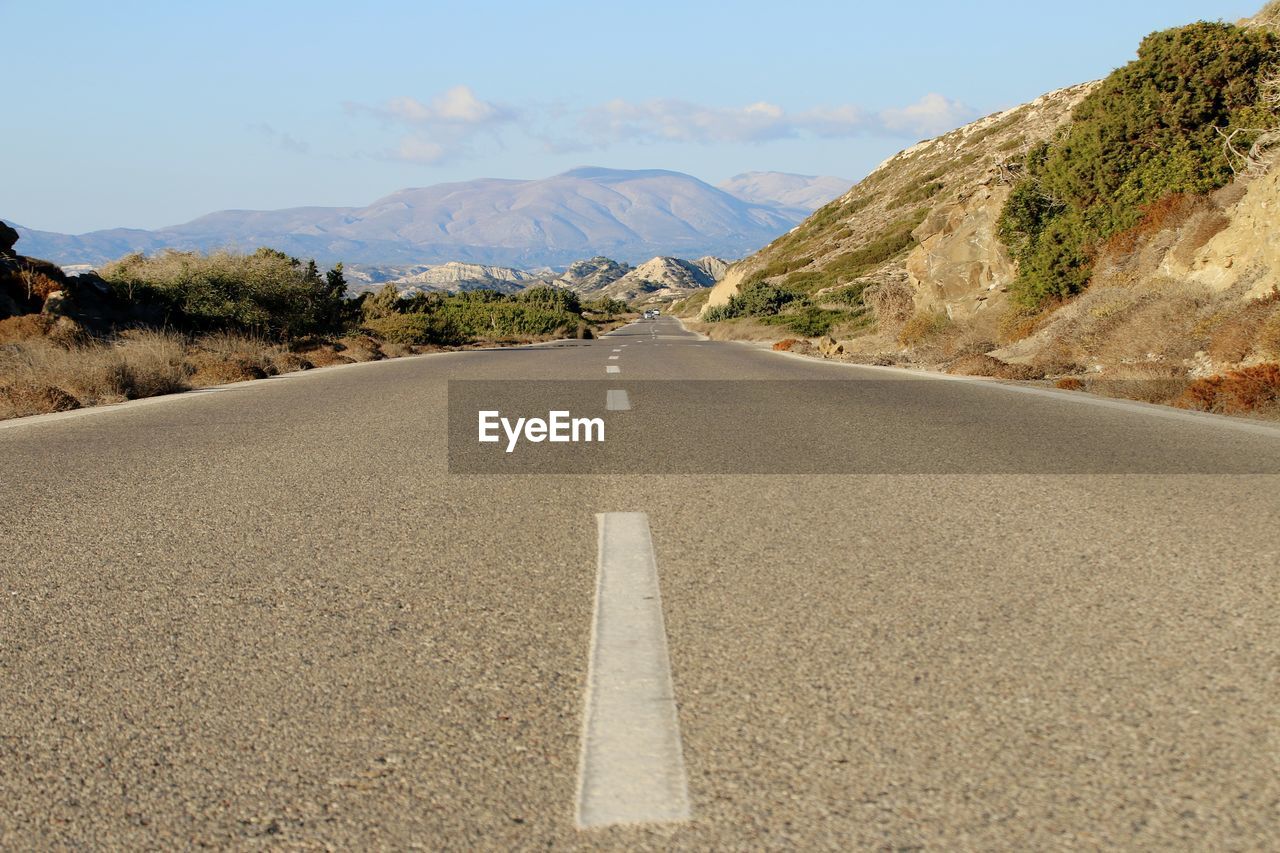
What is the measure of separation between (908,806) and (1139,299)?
1766 centimetres

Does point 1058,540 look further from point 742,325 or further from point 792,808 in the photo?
point 742,325

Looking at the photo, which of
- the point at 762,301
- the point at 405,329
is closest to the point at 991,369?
the point at 405,329

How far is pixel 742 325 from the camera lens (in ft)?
195

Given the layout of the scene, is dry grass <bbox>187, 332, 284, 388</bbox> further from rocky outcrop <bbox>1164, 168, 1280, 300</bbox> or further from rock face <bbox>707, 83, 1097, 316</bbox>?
rock face <bbox>707, 83, 1097, 316</bbox>

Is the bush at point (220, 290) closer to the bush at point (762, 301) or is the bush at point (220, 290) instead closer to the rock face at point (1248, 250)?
the rock face at point (1248, 250)

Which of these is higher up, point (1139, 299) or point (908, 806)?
point (1139, 299)

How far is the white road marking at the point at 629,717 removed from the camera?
9.25 ft

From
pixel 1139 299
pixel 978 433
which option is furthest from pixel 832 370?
pixel 978 433

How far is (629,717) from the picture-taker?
3.36 m

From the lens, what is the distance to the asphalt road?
9.18 feet

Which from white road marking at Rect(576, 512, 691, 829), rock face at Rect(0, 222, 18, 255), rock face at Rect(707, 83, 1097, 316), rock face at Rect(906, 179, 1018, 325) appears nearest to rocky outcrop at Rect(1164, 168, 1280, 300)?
rock face at Rect(906, 179, 1018, 325)
